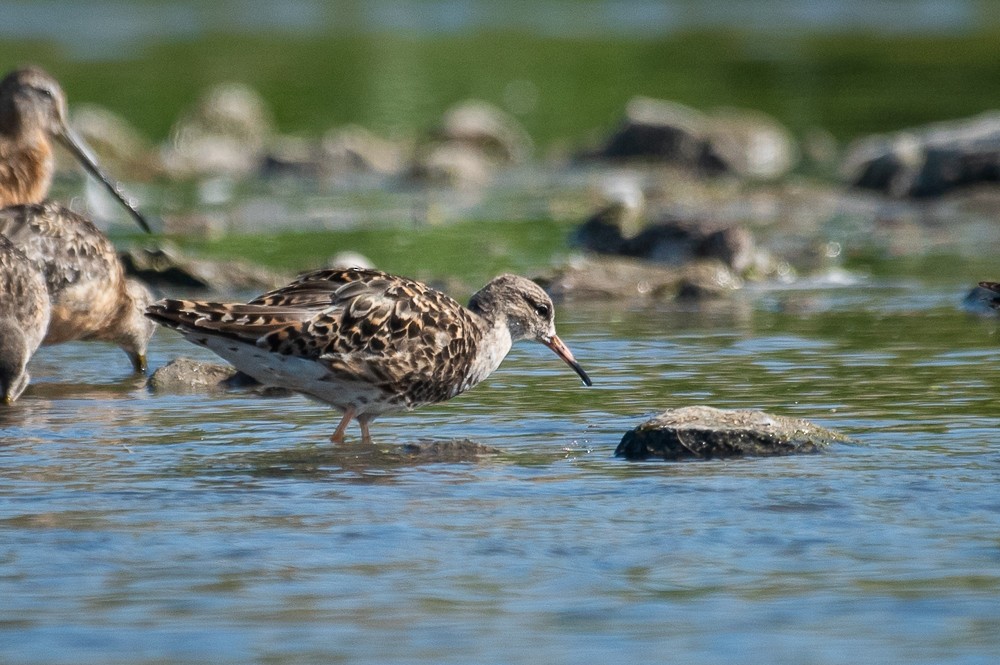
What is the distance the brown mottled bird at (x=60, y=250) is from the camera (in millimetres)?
12648

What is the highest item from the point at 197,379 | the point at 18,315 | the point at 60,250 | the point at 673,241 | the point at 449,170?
the point at 449,170

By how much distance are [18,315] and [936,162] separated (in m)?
14.9

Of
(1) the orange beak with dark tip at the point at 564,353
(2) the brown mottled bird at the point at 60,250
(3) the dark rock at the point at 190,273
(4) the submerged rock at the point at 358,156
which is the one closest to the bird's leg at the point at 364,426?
(1) the orange beak with dark tip at the point at 564,353

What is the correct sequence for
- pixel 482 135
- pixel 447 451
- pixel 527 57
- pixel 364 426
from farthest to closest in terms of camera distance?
pixel 527 57 → pixel 482 135 → pixel 364 426 → pixel 447 451

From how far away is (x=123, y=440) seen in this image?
1040cm

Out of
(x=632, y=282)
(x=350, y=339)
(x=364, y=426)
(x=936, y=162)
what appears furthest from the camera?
(x=936, y=162)

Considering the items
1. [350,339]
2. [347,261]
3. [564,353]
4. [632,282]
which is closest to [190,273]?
[347,261]

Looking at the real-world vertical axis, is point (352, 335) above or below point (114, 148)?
below

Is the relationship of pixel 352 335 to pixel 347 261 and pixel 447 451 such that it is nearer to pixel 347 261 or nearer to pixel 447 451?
pixel 447 451

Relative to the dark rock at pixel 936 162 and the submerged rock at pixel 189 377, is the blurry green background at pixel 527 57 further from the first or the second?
the submerged rock at pixel 189 377

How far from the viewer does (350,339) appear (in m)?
10.3

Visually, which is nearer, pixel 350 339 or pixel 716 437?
pixel 716 437

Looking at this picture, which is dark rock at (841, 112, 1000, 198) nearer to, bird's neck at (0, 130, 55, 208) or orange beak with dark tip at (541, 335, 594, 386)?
bird's neck at (0, 130, 55, 208)

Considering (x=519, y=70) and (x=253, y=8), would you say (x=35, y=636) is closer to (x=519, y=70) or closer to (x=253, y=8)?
(x=519, y=70)
